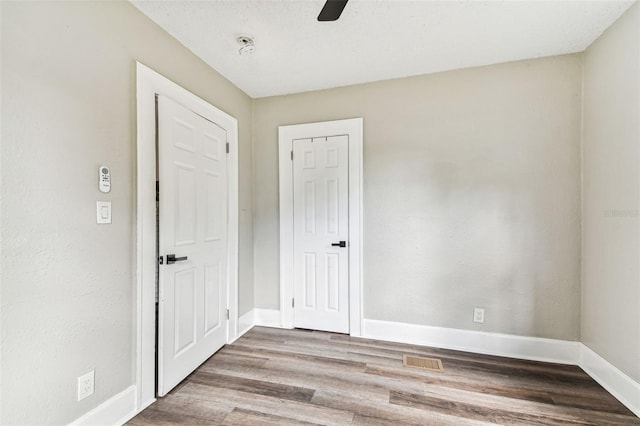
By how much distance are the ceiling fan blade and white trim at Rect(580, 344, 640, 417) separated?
110 inches

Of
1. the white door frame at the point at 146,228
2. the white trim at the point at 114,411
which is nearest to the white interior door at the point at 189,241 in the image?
the white door frame at the point at 146,228

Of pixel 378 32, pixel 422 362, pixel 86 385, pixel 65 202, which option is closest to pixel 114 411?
pixel 86 385

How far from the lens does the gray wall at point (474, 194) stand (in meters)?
2.36

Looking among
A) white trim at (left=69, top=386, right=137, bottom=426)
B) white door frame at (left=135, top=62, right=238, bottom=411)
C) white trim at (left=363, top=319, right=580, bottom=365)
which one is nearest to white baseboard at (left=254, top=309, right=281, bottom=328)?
white trim at (left=363, top=319, right=580, bottom=365)

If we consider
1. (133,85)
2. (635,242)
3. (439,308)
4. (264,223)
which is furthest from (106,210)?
(635,242)

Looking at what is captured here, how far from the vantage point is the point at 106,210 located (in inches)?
63.2

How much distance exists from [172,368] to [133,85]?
1936mm

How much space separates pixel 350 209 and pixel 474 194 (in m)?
1.14

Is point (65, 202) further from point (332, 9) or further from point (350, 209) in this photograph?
point (350, 209)

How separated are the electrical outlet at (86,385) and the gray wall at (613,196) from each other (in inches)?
127

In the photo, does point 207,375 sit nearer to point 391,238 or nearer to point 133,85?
point 391,238

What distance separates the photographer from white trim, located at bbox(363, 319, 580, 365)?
236 cm

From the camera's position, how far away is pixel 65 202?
1411 mm

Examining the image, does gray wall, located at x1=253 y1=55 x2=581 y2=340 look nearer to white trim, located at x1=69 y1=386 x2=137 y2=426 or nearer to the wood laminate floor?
the wood laminate floor
